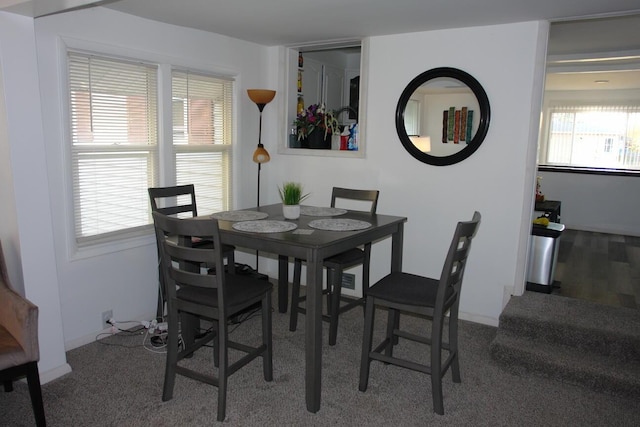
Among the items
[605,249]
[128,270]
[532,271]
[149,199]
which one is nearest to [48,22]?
[149,199]

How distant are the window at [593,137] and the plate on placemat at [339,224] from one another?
254 inches

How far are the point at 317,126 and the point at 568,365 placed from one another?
2745 mm

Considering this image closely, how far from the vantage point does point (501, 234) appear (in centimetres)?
360

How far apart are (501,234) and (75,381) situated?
9.73 ft

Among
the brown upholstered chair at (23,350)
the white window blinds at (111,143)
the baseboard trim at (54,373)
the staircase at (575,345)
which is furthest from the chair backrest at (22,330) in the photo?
the staircase at (575,345)

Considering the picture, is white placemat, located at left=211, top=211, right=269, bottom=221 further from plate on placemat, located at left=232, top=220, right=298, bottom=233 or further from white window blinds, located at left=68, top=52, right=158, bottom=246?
white window blinds, located at left=68, top=52, right=158, bottom=246

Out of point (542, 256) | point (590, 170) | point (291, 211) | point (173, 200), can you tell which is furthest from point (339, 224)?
point (590, 170)

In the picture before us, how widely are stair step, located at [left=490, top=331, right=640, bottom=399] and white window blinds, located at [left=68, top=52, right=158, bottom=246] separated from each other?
268 centimetres

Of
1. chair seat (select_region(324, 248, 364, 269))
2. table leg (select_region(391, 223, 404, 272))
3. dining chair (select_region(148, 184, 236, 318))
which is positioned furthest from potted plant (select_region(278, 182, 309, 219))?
table leg (select_region(391, 223, 404, 272))

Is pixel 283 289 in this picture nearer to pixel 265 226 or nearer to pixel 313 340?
pixel 265 226

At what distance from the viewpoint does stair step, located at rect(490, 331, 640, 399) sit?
273 centimetres

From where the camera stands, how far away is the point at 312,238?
8.46 ft

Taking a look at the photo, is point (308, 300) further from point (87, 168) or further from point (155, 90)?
point (155, 90)

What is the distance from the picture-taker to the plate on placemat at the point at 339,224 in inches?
111
